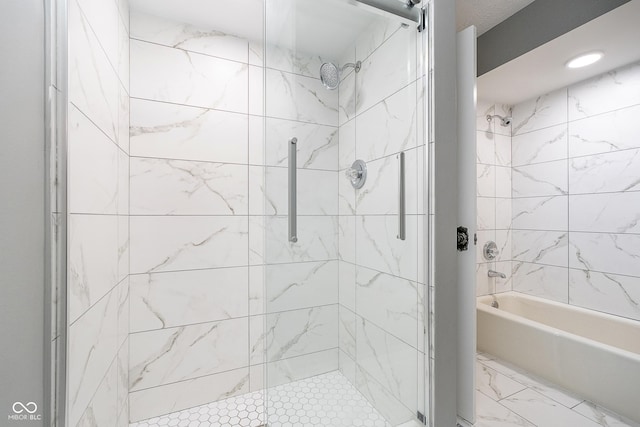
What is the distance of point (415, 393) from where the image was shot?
113cm

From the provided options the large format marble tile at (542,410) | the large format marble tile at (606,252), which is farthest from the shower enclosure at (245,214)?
the large format marble tile at (606,252)

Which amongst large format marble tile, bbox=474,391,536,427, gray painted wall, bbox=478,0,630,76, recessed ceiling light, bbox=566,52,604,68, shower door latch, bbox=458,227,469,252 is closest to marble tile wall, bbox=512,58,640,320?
recessed ceiling light, bbox=566,52,604,68

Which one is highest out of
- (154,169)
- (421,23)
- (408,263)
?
(421,23)

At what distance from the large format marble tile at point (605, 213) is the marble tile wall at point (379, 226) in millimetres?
1710

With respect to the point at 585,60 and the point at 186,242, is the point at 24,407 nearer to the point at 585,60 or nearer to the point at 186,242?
the point at 186,242

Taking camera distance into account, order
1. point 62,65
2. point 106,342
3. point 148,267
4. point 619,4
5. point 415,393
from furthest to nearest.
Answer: point 148,267, point 619,4, point 415,393, point 106,342, point 62,65

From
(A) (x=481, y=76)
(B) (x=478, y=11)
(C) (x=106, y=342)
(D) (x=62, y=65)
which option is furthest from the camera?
(A) (x=481, y=76)

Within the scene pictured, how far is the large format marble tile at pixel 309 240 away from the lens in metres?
1.14

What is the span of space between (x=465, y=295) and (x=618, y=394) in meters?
0.98

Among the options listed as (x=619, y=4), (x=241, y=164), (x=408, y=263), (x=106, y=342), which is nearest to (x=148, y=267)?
(x=106, y=342)

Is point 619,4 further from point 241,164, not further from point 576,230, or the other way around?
point 241,164

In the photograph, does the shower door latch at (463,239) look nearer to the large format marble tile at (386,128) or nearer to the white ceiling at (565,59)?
the large format marble tile at (386,128)

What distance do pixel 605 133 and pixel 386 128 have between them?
5.93ft

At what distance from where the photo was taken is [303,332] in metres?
1.17
